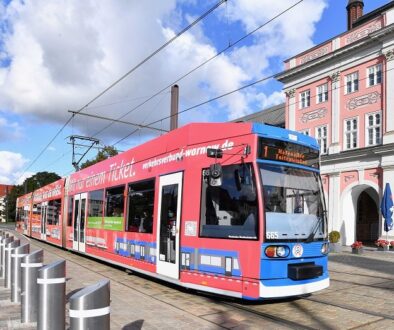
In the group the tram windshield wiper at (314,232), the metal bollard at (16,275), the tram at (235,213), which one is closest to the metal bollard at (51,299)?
the metal bollard at (16,275)

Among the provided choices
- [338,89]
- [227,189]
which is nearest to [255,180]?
[227,189]

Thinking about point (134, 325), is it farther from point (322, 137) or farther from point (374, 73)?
point (322, 137)

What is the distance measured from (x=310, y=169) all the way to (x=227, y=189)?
1.73 m

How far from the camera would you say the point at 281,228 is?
7586 millimetres

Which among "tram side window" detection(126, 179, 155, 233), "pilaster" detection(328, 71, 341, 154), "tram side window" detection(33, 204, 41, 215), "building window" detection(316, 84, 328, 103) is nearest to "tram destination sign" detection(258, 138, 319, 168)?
"tram side window" detection(126, 179, 155, 233)

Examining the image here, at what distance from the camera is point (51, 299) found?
217 inches

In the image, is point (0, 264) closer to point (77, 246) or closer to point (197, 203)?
point (77, 246)

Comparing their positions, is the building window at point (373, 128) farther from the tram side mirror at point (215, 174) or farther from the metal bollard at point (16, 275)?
the metal bollard at point (16, 275)

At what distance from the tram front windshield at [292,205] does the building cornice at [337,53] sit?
22.0 meters

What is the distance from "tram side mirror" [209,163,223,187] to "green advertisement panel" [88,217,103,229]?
7.22m

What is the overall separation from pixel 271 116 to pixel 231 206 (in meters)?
37.8

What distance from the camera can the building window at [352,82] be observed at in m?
30.0

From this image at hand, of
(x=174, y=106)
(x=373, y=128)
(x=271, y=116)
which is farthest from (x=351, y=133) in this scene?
(x=174, y=106)

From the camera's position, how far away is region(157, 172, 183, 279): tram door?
919 centimetres
